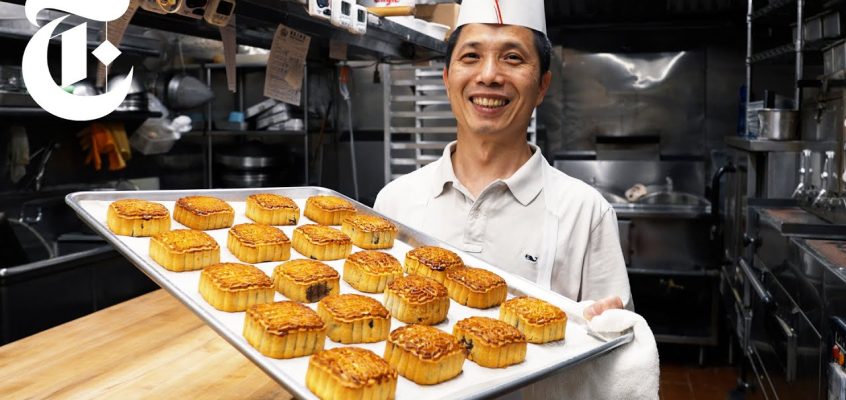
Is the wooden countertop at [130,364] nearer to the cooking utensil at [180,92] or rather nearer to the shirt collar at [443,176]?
the shirt collar at [443,176]

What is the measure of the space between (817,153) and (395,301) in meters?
3.09

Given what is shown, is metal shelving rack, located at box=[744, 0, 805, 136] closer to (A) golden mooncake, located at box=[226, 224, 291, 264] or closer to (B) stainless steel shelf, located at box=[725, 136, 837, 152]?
(B) stainless steel shelf, located at box=[725, 136, 837, 152]

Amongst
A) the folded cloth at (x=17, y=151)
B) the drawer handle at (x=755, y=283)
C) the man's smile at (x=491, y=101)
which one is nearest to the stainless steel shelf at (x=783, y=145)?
the drawer handle at (x=755, y=283)

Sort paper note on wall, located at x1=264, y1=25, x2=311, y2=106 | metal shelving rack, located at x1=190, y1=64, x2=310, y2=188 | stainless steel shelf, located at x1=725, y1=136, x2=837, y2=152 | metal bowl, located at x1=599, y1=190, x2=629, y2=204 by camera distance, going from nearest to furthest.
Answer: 1. paper note on wall, located at x1=264, y1=25, x2=311, y2=106
2. stainless steel shelf, located at x1=725, y1=136, x2=837, y2=152
3. metal shelving rack, located at x1=190, y1=64, x2=310, y2=188
4. metal bowl, located at x1=599, y1=190, x2=629, y2=204

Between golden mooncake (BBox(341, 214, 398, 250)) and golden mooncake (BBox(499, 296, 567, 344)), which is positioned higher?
golden mooncake (BBox(341, 214, 398, 250))

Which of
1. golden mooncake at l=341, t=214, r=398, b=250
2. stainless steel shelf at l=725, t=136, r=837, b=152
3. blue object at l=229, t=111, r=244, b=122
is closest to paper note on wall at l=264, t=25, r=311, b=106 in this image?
golden mooncake at l=341, t=214, r=398, b=250

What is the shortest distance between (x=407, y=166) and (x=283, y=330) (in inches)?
160

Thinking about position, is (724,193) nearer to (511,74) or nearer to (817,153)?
(817,153)

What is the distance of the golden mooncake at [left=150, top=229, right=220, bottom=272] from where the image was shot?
1506 mm

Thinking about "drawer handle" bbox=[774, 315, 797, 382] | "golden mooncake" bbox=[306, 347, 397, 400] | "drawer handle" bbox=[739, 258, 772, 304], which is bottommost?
"drawer handle" bbox=[774, 315, 797, 382]

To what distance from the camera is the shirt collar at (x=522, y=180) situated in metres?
1.97

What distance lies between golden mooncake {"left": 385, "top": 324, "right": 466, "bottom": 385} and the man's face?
29.5 inches

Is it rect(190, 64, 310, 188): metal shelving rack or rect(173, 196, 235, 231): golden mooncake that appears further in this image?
rect(190, 64, 310, 188): metal shelving rack

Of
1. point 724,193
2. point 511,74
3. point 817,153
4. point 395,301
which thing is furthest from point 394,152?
point 395,301
